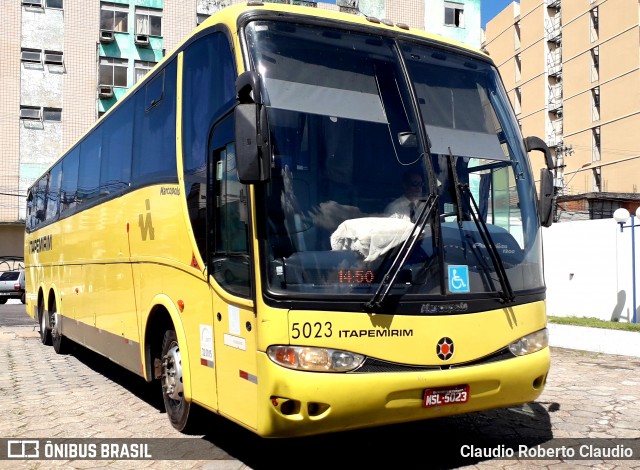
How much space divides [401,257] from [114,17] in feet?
117

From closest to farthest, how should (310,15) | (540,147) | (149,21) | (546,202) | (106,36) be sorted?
(310,15)
(546,202)
(540,147)
(106,36)
(149,21)

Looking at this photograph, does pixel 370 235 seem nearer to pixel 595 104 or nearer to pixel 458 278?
pixel 458 278

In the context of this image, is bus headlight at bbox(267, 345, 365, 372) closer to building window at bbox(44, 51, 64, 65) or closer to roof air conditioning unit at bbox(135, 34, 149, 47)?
roof air conditioning unit at bbox(135, 34, 149, 47)

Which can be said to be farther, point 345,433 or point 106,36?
point 106,36

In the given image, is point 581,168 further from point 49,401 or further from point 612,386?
point 49,401

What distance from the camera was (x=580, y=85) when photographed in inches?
1972

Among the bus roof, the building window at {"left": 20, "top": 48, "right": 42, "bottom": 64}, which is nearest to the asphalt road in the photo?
the bus roof

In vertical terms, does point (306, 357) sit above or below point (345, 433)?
above

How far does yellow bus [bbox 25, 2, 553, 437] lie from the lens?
4.43 m

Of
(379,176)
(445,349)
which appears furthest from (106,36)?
(445,349)

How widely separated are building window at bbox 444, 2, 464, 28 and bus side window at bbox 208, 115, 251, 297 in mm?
36737

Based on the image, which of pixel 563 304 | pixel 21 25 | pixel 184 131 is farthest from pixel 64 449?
pixel 21 25

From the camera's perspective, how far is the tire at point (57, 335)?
11.3 metres

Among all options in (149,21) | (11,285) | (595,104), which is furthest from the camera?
(595,104)
